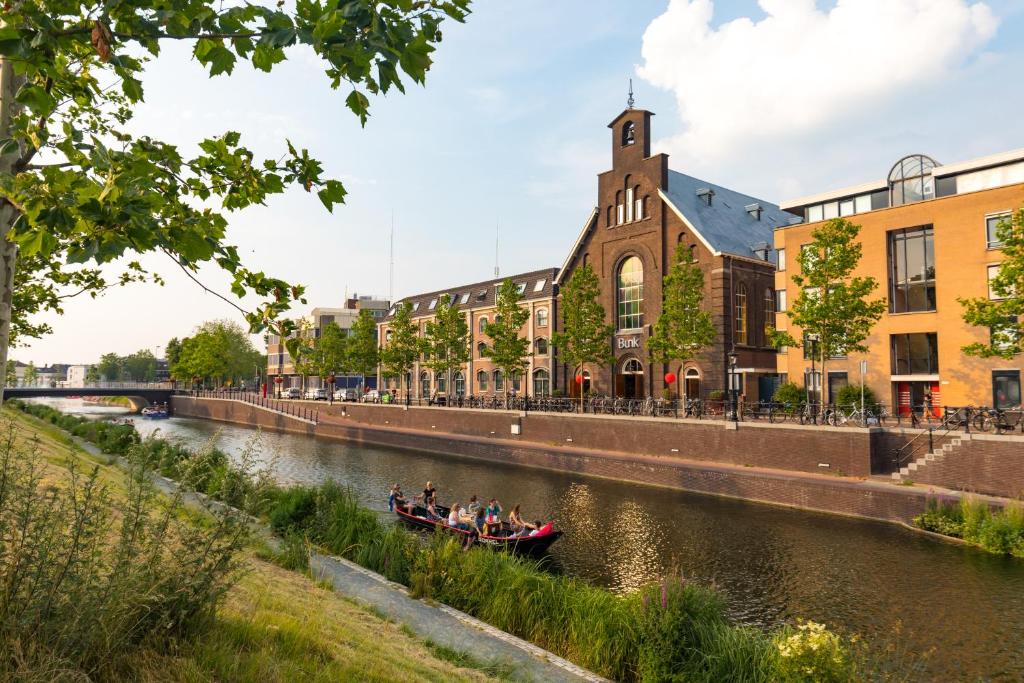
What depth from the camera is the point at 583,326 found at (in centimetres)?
4309

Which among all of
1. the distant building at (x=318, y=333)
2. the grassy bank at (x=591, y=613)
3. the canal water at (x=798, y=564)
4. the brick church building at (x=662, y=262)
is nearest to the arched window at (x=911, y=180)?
the brick church building at (x=662, y=262)

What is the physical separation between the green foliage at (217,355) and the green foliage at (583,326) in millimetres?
77154

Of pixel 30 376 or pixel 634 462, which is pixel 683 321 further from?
pixel 30 376

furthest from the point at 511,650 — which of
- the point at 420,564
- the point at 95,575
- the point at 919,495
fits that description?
the point at 919,495

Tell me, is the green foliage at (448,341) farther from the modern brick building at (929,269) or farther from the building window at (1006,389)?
the building window at (1006,389)

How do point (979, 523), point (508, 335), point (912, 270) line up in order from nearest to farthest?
point (979, 523), point (912, 270), point (508, 335)

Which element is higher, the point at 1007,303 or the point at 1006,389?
the point at 1007,303

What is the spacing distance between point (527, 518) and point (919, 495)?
13.7 meters

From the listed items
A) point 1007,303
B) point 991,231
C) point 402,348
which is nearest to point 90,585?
point 1007,303

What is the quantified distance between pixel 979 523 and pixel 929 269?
64.8ft

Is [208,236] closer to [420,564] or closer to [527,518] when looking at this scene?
[420,564]

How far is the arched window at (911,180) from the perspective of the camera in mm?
33844

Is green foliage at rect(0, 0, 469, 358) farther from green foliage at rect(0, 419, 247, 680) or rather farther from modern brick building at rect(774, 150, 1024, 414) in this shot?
modern brick building at rect(774, 150, 1024, 414)

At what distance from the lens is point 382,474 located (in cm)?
3397
